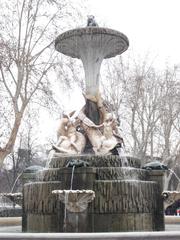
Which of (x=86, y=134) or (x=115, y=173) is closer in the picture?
(x=115, y=173)

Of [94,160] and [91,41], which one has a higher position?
[91,41]

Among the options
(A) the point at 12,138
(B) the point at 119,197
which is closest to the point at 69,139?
(B) the point at 119,197

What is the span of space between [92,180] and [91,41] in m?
5.84

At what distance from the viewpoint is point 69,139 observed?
1451 centimetres

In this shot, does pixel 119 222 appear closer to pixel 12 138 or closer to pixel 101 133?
pixel 101 133

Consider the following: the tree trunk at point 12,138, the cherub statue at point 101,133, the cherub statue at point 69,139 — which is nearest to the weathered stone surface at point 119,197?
the cherub statue at point 101,133

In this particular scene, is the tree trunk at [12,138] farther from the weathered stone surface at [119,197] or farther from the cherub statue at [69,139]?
the weathered stone surface at [119,197]

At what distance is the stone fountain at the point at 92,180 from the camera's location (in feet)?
36.7

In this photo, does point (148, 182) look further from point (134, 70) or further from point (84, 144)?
point (134, 70)

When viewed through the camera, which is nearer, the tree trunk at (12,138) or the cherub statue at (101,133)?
the cherub statue at (101,133)

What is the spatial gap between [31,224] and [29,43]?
519 inches

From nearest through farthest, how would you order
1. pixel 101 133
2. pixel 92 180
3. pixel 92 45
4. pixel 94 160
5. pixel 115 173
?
pixel 92 180 < pixel 115 173 < pixel 94 160 < pixel 101 133 < pixel 92 45

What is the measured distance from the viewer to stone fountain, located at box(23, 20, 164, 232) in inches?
440

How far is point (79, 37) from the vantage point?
15305 mm
